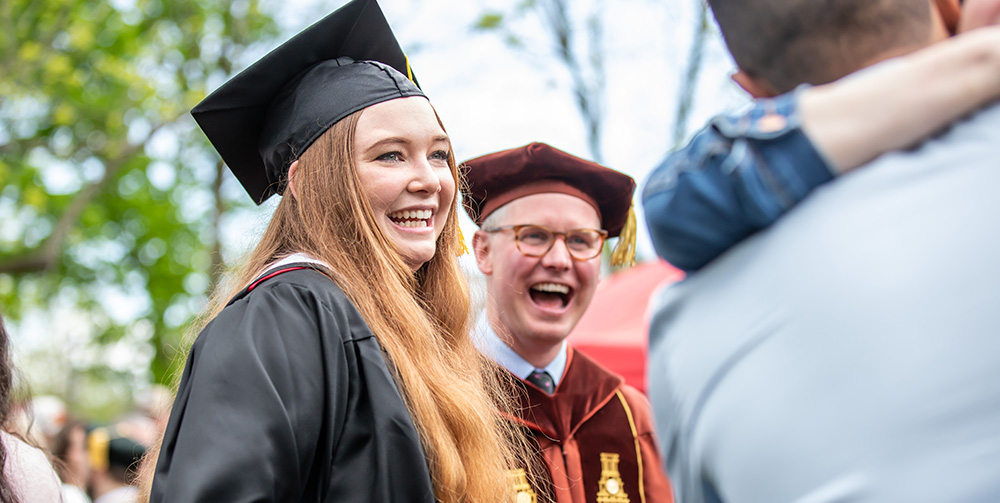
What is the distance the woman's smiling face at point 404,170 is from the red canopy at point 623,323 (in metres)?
3.25

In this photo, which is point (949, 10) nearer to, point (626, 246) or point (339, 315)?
point (339, 315)

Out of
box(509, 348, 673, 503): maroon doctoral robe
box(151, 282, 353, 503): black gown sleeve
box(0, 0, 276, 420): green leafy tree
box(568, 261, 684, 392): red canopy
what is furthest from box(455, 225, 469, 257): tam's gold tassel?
box(0, 0, 276, 420): green leafy tree

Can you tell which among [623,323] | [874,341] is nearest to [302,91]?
[874,341]

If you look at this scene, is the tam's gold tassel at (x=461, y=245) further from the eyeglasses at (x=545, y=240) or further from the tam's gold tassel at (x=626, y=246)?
the tam's gold tassel at (x=626, y=246)

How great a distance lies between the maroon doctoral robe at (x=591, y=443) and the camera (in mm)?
2721

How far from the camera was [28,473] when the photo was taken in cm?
230

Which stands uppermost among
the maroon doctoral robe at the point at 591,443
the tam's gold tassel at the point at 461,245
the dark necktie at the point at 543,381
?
the tam's gold tassel at the point at 461,245

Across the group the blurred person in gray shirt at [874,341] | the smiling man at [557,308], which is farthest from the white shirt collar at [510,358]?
the blurred person in gray shirt at [874,341]

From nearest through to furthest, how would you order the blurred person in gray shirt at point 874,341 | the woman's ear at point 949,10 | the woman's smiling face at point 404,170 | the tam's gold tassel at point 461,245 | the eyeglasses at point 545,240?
the blurred person in gray shirt at point 874,341 < the woman's ear at point 949,10 < the woman's smiling face at point 404,170 < the tam's gold tassel at point 461,245 < the eyeglasses at point 545,240

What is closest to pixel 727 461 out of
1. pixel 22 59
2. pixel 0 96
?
pixel 0 96

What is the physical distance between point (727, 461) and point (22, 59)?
12456mm

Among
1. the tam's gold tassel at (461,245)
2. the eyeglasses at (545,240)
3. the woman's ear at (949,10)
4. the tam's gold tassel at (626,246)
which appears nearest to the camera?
the woman's ear at (949,10)

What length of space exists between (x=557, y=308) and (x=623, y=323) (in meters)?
3.43

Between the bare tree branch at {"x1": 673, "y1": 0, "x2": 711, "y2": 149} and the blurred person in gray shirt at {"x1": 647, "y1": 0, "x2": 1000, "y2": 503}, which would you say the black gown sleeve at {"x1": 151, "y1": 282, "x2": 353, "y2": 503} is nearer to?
the blurred person in gray shirt at {"x1": 647, "y1": 0, "x2": 1000, "y2": 503}
